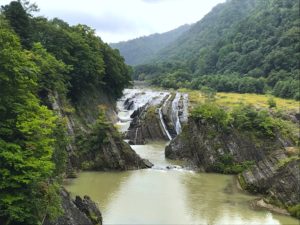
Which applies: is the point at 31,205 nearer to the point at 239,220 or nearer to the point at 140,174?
the point at 239,220

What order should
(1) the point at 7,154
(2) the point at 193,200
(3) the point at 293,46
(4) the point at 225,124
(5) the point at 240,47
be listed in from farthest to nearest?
(5) the point at 240,47
(3) the point at 293,46
(4) the point at 225,124
(2) the point at 193,200
(1) the point at 7,154

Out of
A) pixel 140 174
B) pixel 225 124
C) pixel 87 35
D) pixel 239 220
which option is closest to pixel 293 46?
pixel 87 35

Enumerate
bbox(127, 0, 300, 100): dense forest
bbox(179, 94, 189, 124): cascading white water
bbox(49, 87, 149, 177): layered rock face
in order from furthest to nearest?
bbox(127, 0, 300, 100): dense forest → bbox(179, 94, 189, 124): cascading white water → bbox(49, 87, 149, 177): layered rock face

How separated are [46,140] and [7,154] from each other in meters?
3.35

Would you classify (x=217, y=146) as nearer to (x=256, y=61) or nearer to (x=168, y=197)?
(x=168, y=197)

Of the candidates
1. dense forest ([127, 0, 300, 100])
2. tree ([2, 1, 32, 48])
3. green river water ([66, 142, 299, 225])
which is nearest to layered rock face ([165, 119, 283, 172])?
green river water ([66, 142, 299, 225])

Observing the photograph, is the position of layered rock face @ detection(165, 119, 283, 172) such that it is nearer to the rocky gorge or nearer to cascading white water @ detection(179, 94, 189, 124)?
the rocky gorge

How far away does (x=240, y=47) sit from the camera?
172 m

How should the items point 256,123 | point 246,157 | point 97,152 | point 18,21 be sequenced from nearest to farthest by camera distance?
point 97,152
point 246,157
point 256,123
point 18,21

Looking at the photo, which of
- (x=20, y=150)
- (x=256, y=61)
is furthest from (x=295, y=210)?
(x=256, y=61)

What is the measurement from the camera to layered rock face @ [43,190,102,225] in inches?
1009

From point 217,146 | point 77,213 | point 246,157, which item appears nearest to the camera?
point 77,213

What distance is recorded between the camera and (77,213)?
27.5 m

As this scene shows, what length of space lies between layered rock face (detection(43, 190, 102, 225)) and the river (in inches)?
79.6
